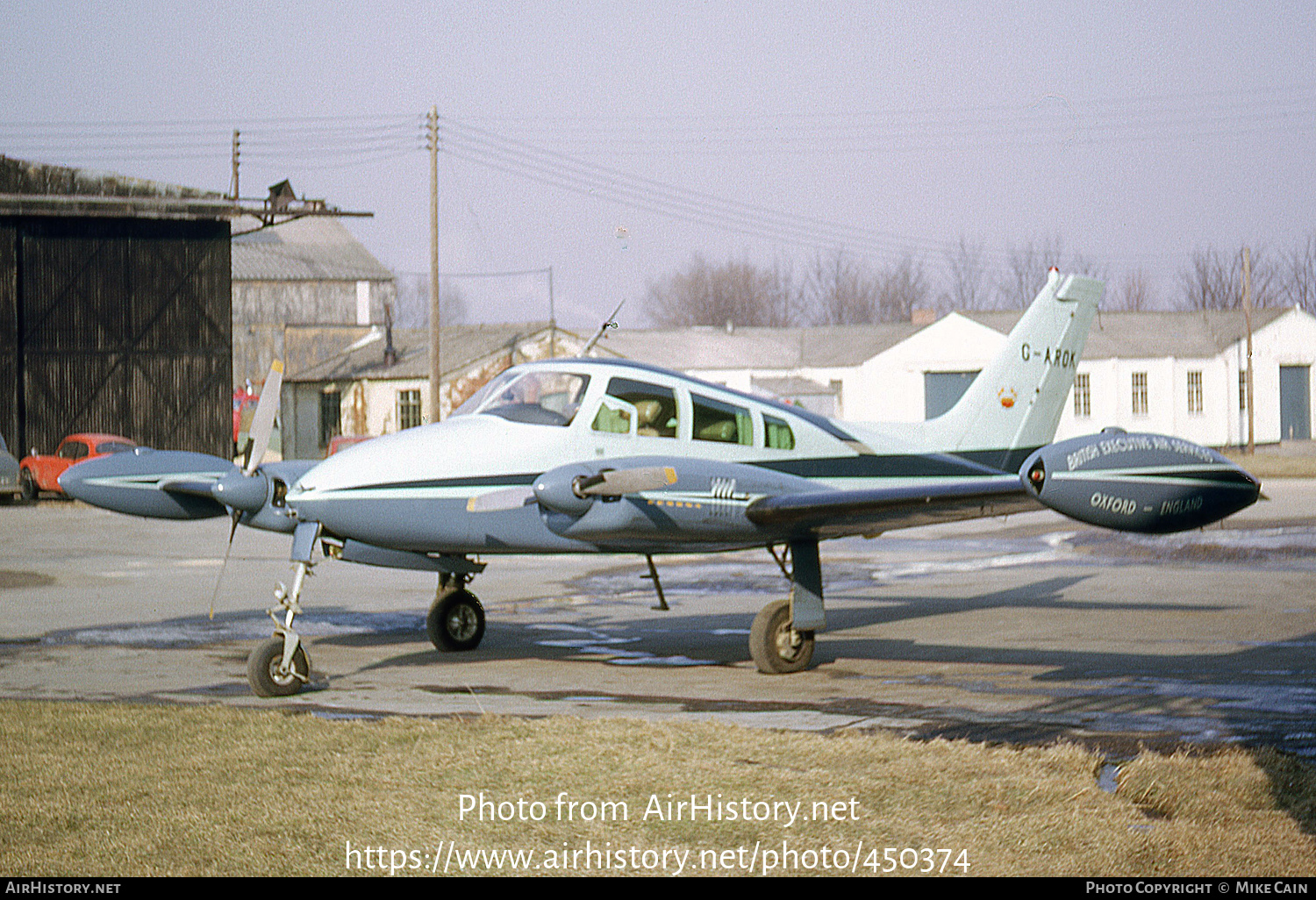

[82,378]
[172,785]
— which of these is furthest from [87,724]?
[82,378]

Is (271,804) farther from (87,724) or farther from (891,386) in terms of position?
(891,386)

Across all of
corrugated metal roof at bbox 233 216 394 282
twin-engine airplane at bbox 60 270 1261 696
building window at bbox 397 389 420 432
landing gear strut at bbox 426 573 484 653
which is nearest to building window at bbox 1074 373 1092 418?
building window at bbox 397 389 420 432

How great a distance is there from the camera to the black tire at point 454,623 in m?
13.5

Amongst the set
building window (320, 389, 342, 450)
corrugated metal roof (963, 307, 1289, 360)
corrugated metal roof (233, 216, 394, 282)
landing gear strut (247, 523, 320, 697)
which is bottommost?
landing gear strut (247, 523, 320, 697)

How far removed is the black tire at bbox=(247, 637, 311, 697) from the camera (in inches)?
420

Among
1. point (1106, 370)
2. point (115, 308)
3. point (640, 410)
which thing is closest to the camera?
point (640, 410)

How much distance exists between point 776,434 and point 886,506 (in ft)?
7.56

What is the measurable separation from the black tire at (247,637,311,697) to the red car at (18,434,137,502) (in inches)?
1191

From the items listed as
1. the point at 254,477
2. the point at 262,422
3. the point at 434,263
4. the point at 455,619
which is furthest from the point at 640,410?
the point at 434,263

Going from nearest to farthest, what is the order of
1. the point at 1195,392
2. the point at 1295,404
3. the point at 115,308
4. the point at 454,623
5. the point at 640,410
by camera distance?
the point at 640,410, the point at 454,623, the point at 115,308, the point at 1195,392, the point at 1295,404

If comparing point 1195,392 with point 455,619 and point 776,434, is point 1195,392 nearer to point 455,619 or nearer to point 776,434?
point 776,434

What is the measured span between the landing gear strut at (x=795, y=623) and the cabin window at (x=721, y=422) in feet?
4.17

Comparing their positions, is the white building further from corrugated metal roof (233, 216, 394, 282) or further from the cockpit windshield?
the cockpit windshield

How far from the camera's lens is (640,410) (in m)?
12.2
